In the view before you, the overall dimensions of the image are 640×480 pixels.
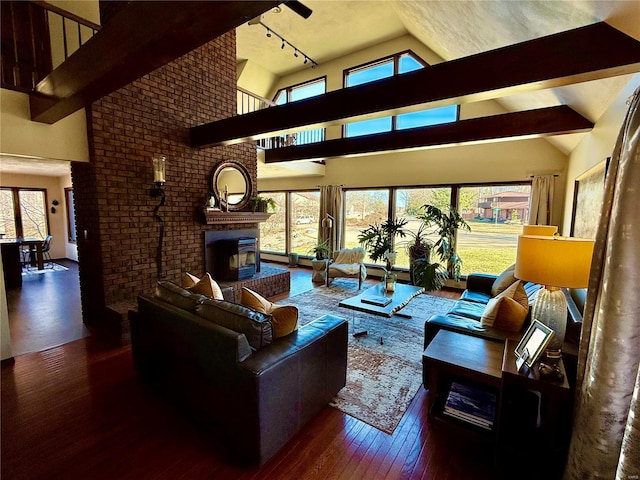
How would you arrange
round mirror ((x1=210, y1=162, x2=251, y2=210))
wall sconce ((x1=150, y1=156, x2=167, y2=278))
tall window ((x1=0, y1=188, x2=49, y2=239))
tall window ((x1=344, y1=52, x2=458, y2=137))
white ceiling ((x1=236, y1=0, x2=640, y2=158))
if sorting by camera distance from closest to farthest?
1. white ceiling ((x1=236, y1=0, x2=640, y2=158))
2. wall sconce ((x1=150, y1=156, x2=167, y2=278))
3. round mirror ((x1=210, y1=162, x2=251, y2=210))
4. tall window ((x1=344, y1=52, x2=458, y2=137))
5. tall window ((x1=0, y1=188, x2=49, y2=239))

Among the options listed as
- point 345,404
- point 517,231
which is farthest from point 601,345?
point 517,231

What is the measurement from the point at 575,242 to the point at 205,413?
256 centimetres

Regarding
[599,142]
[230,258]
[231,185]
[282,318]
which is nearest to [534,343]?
[282,318]

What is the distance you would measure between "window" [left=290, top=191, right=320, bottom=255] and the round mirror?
2487 millimetres

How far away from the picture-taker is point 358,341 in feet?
11.4

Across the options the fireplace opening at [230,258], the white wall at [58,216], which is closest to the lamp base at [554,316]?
the fireplace opening at [230,258]

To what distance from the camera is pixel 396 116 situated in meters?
5.54

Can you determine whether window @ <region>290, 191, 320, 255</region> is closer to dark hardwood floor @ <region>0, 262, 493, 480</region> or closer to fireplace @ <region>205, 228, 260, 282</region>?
fireplace @ <region>205, 228, 260, 282</region>

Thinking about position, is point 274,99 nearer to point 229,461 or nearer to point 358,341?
point 358,341

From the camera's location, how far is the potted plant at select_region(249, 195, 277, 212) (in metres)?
5.22

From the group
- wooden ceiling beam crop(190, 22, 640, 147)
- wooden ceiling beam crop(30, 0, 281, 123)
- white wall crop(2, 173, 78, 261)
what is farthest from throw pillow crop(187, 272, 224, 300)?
white wall crop(2, 173, 78, 261)

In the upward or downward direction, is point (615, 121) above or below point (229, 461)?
above

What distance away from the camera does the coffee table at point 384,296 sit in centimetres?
325

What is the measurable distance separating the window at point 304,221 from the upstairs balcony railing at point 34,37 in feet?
16.9
